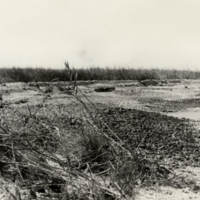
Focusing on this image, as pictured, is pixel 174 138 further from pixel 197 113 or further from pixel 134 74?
→ pixel 134 74

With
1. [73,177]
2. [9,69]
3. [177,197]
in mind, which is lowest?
[177,197]

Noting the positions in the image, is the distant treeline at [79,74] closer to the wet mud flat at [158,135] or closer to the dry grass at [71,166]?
the wet mud flat at [158,135]

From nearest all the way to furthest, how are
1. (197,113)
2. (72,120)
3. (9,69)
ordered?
(72,120)
(197,113)
(9,69)

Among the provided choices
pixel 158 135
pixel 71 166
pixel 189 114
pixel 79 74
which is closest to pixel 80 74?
pixel 79 74

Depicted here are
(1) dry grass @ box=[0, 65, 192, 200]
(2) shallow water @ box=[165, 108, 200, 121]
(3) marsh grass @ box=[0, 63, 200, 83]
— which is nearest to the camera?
(1) dry grass @ box=[0, 65, 192, 200]

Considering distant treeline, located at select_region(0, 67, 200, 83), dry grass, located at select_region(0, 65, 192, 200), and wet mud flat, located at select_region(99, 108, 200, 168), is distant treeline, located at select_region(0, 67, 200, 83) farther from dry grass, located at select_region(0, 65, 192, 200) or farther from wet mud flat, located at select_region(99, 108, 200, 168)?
dry grass, located at select_region(0, 65, 192, 200)

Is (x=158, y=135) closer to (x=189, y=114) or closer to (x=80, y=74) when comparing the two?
(x=189, y=114)

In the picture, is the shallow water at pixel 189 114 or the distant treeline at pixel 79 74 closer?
the shallow water at pixel 189 114

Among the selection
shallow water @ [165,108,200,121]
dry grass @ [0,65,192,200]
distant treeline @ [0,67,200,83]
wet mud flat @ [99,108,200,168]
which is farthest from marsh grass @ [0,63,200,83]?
dry grass @ [0,65,192,200]

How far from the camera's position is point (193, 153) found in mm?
3145

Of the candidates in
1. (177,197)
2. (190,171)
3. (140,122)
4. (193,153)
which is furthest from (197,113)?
(177,197)

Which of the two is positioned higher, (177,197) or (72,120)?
(72,120)

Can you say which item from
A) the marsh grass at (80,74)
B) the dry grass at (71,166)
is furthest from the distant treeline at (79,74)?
the dry grass at (71,166)

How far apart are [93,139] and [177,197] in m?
0.89
